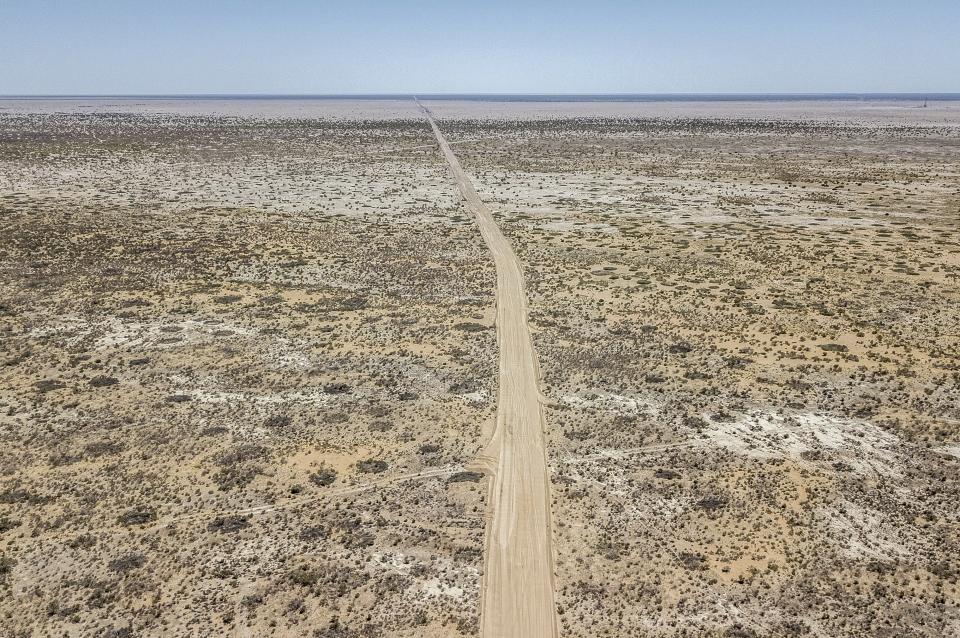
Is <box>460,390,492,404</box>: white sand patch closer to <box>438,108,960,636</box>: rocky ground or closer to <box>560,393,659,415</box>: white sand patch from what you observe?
<box>438,108,960,636</box>: rocky ground

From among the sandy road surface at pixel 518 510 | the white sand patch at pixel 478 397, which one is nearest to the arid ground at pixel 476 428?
the sandy road surface at pixel 518 510

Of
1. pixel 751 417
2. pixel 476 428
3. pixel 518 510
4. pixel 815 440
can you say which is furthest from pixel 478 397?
pixel 815 440

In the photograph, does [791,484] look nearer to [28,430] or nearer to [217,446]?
[217,446]

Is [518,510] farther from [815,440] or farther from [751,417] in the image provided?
[815,440]

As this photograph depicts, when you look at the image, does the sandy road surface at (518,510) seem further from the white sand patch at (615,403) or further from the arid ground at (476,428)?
the white sand patch at (615,403)

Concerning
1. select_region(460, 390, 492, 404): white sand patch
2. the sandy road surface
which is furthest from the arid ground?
select_region(460, 390, 492, 404): white sand patch

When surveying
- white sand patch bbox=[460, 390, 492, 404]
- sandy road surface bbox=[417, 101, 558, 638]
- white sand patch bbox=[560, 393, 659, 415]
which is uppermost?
white sand patch bbox=[460, 390, 492, 404]

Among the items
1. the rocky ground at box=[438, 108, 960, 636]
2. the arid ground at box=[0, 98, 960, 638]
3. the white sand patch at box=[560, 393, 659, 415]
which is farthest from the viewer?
the white sand patch at box=[560, 393, 659, 415]
